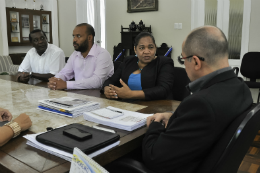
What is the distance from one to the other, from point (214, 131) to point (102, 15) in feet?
20.7

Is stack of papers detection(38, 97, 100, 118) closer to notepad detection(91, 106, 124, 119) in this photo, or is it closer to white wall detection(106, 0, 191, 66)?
notepad detection(91, 106, 124, 119)

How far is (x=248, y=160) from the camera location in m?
2.25

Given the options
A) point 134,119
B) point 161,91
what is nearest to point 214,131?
point 134,119

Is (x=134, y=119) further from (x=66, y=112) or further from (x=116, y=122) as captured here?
(x=66, y=112)

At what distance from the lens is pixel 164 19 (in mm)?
5207

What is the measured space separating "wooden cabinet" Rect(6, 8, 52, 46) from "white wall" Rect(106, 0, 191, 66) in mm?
2193

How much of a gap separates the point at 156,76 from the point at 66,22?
5.63 metres

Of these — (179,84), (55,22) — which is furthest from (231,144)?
(55,22)

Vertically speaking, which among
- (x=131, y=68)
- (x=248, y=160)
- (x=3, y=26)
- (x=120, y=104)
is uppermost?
(x=3, y=26)

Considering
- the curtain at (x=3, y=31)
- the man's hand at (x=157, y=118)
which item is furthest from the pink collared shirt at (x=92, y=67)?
the curtain at (x=3, y=31)

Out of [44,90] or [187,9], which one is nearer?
[44,90]

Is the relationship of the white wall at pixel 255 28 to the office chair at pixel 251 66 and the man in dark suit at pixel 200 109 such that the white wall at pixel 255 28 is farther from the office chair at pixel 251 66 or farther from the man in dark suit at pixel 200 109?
the man in dark suit at pixel 200 109

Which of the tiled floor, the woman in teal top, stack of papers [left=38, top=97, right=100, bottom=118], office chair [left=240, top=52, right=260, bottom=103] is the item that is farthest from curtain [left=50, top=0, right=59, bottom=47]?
the tiled floor

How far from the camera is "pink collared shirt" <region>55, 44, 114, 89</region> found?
253 centimetres
